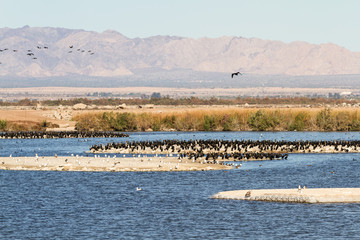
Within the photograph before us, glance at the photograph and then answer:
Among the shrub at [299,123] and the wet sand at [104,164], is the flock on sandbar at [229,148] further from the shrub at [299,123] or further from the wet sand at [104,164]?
the shrub at [299,123]

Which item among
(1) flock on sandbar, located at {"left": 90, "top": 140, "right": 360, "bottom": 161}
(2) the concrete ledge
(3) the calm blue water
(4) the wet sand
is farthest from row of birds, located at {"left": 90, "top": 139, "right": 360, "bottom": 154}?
(2) the concrete ledge

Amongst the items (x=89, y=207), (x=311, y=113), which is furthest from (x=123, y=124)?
(x=89, y=207)

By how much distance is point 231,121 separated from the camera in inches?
4107

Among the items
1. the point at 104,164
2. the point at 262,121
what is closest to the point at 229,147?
the point at 104,164

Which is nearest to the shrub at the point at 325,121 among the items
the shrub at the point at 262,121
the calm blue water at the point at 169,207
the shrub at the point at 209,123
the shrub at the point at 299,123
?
the shrub at the point at 299,123

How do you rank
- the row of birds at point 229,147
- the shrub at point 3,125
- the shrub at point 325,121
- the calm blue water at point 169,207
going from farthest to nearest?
1. the shrub at point 3,125
2. the shrub at point 325,121
3. the row of birds at point 229,147
4. the calm blue water at point 169,207

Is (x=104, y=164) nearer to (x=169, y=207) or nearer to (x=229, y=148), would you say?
(x=229, y=148)

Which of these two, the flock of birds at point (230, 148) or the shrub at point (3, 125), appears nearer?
the flock of birds at point (230, 148)

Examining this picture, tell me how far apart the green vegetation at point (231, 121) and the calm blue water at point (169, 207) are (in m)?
42.4

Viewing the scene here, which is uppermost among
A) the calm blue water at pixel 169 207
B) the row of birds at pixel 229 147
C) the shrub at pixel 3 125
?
the row of birds at pixel 229 147

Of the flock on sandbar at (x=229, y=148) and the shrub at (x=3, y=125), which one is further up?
the flock on sandbar at (x=229, y=148)

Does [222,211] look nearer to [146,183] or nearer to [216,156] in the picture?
[146,183]

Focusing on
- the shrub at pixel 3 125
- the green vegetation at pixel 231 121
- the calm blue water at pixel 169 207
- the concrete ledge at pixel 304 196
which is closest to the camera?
the calm blue water at pixel 169 207

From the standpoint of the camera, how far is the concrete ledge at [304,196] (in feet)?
130
